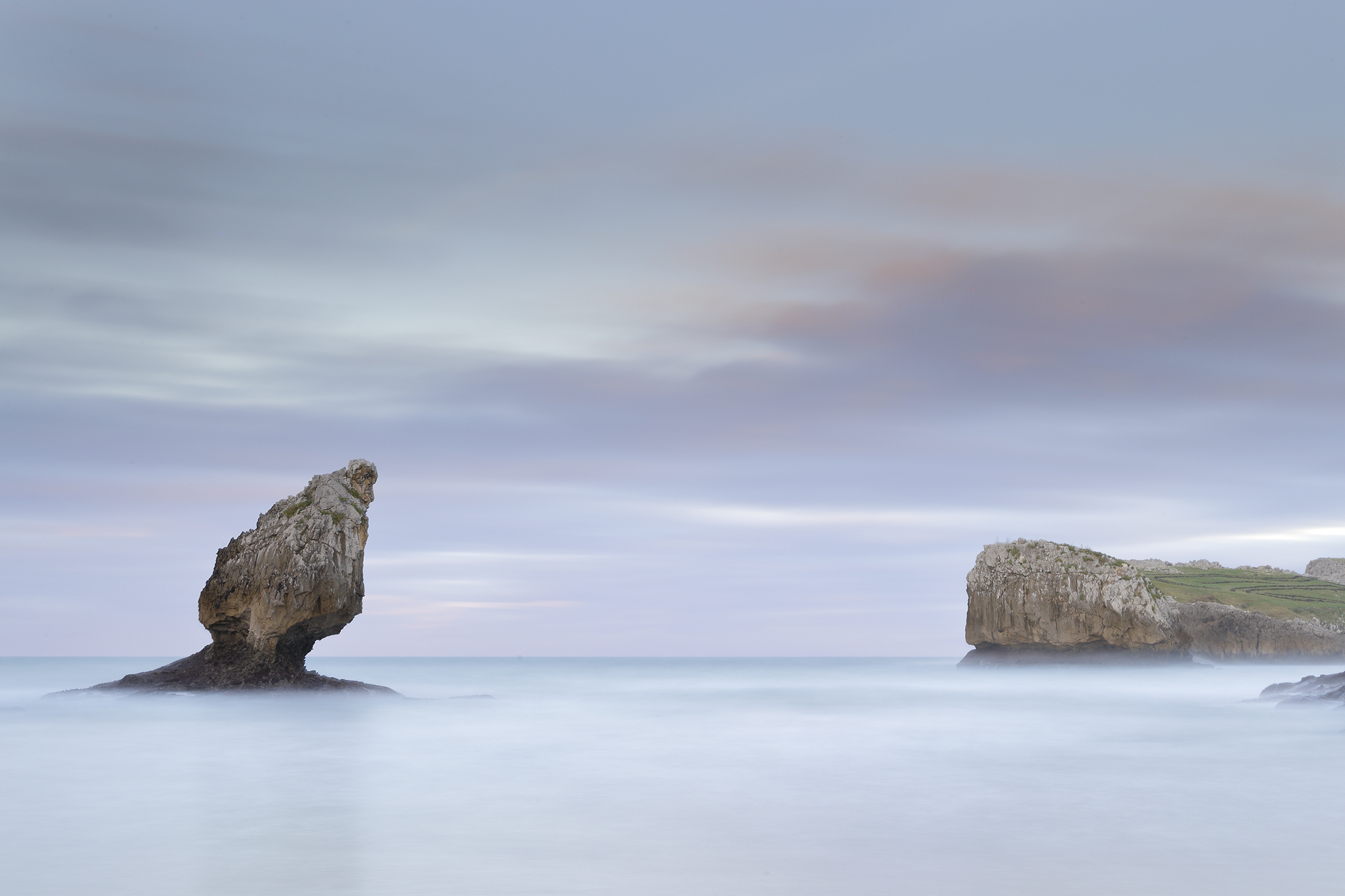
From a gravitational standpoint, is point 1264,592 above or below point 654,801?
above

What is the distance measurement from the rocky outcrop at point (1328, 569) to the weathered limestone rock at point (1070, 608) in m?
70.6

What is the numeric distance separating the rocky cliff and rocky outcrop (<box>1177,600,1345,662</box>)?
19.8 metres

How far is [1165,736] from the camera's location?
101 feet

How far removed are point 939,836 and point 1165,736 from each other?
18159mm

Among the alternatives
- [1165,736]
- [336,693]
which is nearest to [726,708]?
[336,693]

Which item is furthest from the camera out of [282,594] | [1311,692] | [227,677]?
[1311,692]

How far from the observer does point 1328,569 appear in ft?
422

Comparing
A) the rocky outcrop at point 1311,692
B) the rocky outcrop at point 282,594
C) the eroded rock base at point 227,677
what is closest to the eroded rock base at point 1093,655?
the rocky outcrop at point 1311,692

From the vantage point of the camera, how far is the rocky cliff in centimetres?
6525

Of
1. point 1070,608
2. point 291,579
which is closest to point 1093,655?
Result: point 1070,608

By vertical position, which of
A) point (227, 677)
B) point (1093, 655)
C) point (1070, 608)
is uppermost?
point (1070, 608)

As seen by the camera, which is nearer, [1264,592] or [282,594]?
[282,594]

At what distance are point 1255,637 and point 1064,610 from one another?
31840mm

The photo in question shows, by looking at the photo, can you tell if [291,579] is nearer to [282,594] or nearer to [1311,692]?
[282,594]
